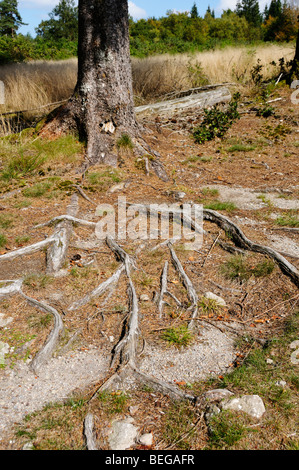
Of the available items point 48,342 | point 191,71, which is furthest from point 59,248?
point 191,71

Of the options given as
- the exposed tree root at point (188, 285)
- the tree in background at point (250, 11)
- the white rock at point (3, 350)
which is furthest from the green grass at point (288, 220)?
the tree in background at point (250, 11)

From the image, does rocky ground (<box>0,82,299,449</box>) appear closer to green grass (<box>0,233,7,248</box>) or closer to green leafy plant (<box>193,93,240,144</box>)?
green grass (<box>0,233,7,248</box>)

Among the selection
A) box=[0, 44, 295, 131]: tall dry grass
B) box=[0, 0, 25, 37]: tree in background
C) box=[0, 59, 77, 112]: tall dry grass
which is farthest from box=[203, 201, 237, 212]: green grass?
box=[0, 0, 25, 37]: tree in background

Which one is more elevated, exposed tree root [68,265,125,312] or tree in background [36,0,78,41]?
tree in background [36,0,78,41]

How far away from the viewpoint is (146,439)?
2.29 metres

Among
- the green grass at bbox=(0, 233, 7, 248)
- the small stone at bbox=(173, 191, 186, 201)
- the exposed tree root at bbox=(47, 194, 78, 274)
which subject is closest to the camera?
the exposed tree root at bbox=(47, 194, 78, 274)

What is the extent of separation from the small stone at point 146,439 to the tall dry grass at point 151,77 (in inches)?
407

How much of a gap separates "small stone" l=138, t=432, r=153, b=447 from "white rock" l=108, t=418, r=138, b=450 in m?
0.04

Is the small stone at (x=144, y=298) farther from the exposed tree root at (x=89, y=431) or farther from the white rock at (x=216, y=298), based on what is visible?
the exposed tree root at (x=89, y=431)

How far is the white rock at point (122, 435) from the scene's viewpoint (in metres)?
2.25

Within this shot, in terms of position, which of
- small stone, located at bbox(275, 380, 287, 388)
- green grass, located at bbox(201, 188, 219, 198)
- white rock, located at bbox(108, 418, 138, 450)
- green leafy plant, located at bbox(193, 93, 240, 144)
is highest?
green leafy plant, located at bbox(193, 93, 240, 144)

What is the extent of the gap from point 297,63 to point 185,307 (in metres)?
10.8

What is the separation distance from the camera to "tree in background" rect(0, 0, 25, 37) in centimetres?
4150

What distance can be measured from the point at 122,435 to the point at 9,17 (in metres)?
51.8
